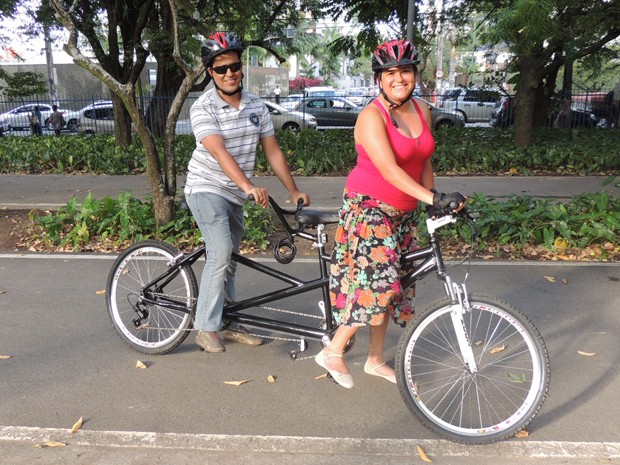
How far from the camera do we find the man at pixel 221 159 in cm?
341

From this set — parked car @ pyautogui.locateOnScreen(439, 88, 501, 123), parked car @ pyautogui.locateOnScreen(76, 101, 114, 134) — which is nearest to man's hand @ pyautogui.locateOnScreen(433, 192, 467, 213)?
parked car @ pyautogui.locateOnScreen(439, 88, 501, 123)

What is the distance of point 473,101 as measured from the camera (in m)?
19.3

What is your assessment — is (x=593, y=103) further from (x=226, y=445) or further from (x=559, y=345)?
(x=226, y=445)

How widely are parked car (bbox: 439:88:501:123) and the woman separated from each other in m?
11.9

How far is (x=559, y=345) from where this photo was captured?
412 centimetres

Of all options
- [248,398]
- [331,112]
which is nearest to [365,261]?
[248,398]

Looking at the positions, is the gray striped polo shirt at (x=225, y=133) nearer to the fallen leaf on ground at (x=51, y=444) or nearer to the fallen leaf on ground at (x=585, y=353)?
the fallen leaf on ground at (x=51, y=444)

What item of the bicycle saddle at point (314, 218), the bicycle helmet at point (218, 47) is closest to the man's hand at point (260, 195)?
the bicycle saddle at point (314, 218)

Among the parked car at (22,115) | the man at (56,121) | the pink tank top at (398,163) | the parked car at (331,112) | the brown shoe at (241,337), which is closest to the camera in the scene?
the pink tank top at (398,163)

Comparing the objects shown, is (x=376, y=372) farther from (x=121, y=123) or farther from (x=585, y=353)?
(x=121, y=123)

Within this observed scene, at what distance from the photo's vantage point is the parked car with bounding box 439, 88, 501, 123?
14328mm

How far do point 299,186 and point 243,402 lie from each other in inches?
292

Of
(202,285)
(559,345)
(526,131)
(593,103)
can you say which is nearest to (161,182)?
(202,285)

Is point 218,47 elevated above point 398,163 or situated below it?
above
